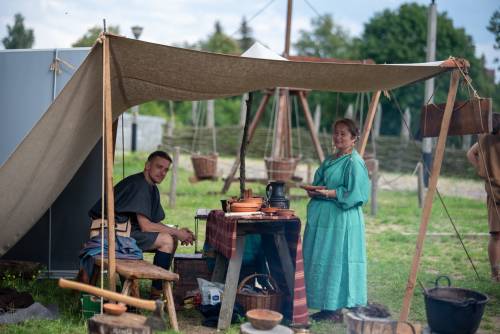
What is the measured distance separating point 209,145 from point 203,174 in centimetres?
998

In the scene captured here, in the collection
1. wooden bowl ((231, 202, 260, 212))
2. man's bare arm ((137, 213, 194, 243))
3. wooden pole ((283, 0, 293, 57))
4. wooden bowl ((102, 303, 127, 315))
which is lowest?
wooden bowl ((102, 303, 127, 315))

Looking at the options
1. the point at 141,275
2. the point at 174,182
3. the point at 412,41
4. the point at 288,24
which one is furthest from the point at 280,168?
the point at 412,41

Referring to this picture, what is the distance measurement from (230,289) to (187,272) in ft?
2.62

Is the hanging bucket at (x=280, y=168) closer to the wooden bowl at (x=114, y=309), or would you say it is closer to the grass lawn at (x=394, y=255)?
the grass lawn at (x=394, y=255)

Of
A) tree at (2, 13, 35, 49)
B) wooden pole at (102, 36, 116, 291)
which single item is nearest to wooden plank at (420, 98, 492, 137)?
wooden pole at (102, 36, 116, 291)

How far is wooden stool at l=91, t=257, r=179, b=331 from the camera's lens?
→ 3.94 metres

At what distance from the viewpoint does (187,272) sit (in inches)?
198

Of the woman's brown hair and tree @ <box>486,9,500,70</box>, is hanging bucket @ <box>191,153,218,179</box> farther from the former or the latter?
tree @ <box>486,9,500,70</box>

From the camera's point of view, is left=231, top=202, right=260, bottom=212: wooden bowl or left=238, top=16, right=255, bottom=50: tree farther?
left=238, top=16, right=255, bottom=50: tree

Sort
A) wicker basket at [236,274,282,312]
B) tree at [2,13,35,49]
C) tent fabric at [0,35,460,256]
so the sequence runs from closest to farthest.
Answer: tent fabric at [0,35,460,256] → wicker basket at [236,274,282,312] → tree at [2,13,35,49]

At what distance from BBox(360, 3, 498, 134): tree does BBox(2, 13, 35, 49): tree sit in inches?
1009

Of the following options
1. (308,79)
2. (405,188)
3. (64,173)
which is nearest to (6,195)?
(64,173)

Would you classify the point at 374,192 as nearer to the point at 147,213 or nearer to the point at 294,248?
the point at 294,248

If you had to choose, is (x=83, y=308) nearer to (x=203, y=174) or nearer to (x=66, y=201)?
(x=66, y=201)
